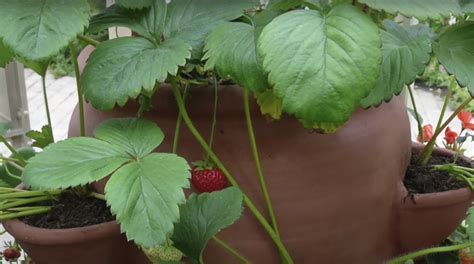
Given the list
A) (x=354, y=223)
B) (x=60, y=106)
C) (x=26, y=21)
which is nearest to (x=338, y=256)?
(x=354, y=223)

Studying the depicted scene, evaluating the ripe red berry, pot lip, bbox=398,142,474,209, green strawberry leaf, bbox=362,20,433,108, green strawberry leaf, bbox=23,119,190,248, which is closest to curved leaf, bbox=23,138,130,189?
green strawberry leaf, bbox=23,119,190,248

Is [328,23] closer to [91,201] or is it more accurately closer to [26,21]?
[26,21]

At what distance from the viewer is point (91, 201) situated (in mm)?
702

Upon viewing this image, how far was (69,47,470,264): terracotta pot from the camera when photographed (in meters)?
0.63

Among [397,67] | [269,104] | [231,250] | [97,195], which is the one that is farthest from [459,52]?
[97,195]

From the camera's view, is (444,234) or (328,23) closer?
(328,23)

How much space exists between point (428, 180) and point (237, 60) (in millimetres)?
345

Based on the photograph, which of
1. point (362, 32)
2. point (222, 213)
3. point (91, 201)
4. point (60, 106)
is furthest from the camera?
point (60, 106)

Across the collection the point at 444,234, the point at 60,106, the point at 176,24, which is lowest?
the point at 60,106

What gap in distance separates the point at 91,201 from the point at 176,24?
0.23m

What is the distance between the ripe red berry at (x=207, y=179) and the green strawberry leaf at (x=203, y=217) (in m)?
0.02

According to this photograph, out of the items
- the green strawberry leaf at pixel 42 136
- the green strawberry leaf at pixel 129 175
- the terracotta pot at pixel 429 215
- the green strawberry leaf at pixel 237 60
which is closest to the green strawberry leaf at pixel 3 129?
the green strawberry leaf at pixel 42 136

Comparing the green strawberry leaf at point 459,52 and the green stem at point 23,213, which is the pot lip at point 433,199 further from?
the green stem at point 23,213

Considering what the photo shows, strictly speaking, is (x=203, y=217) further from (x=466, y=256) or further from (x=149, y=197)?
(x=466, y=256)
